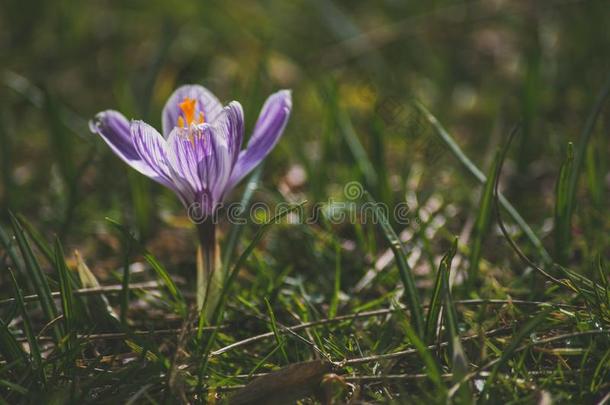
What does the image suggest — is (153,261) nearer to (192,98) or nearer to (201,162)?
(201,162)

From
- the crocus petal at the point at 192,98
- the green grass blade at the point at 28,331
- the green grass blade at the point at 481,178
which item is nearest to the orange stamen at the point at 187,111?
the crocus petal at the point at 192,98

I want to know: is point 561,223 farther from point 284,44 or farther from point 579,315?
point 284,44

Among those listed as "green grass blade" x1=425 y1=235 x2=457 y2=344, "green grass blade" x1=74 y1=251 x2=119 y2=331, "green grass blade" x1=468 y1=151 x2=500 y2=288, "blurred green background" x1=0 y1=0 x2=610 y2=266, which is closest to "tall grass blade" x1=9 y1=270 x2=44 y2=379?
"green grass blade" x1=74 y1=251 x2=119 y2=331

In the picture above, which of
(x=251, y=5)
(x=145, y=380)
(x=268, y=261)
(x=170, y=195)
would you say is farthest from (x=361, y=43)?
(x=145, y=380)

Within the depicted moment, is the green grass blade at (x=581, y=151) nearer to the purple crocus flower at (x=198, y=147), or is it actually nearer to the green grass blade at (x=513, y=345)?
the green grass blade at (x=513, y=345)

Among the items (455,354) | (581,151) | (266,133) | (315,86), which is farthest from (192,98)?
(315,86)

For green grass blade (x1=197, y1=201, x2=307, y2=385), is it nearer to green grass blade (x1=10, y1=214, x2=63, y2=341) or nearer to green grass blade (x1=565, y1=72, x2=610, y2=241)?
green grass blade (x1=10, y1=214, x2=63, y2=341)
